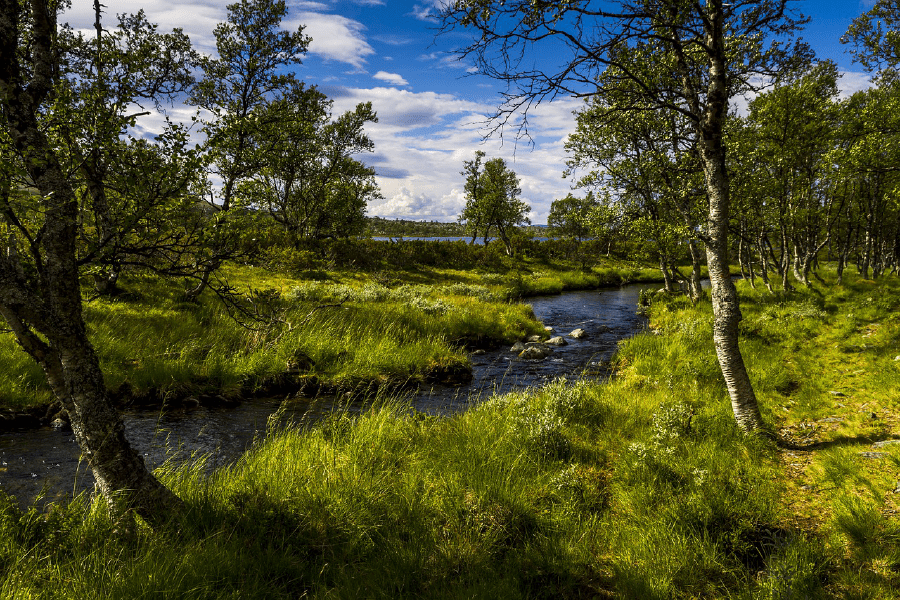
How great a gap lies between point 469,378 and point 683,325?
337 inches

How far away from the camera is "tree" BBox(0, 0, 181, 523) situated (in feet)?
12.0

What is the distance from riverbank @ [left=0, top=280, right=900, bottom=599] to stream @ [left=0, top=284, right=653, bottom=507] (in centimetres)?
126

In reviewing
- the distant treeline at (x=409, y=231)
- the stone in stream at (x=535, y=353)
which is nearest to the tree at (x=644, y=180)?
the stone in stream at (x=535, y=353)

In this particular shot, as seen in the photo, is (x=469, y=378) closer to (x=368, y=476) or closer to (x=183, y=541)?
(x=368, y=476)

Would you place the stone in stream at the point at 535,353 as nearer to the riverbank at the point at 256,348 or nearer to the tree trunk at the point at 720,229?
the riverbank at the point at 256,348

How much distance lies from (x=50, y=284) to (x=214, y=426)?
684cm

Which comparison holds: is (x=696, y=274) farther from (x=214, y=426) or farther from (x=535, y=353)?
(x=214, y=426)

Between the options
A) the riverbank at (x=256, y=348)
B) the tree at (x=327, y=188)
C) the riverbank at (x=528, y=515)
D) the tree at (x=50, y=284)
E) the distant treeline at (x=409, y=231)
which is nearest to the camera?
the tree at (x=50, y=284)

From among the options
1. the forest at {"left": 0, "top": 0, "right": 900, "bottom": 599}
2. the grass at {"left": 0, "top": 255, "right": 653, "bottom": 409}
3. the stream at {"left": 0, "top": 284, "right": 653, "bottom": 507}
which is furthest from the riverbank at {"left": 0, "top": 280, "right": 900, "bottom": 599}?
the grass at {"left": 0, "top": 255, "right": 653, "bottom": 409}

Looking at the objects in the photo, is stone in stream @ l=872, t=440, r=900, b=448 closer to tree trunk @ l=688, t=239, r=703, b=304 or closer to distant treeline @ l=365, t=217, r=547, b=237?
tree trunk @ l=688, t=239, r=703, b=304

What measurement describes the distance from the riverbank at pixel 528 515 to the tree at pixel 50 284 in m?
0.64

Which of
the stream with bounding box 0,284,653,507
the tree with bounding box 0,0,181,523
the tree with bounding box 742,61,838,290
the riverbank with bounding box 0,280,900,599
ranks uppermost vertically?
the tree with bounding box 742,61,838,290

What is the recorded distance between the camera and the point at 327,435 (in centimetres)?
754

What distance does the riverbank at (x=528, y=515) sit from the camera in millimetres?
3928
